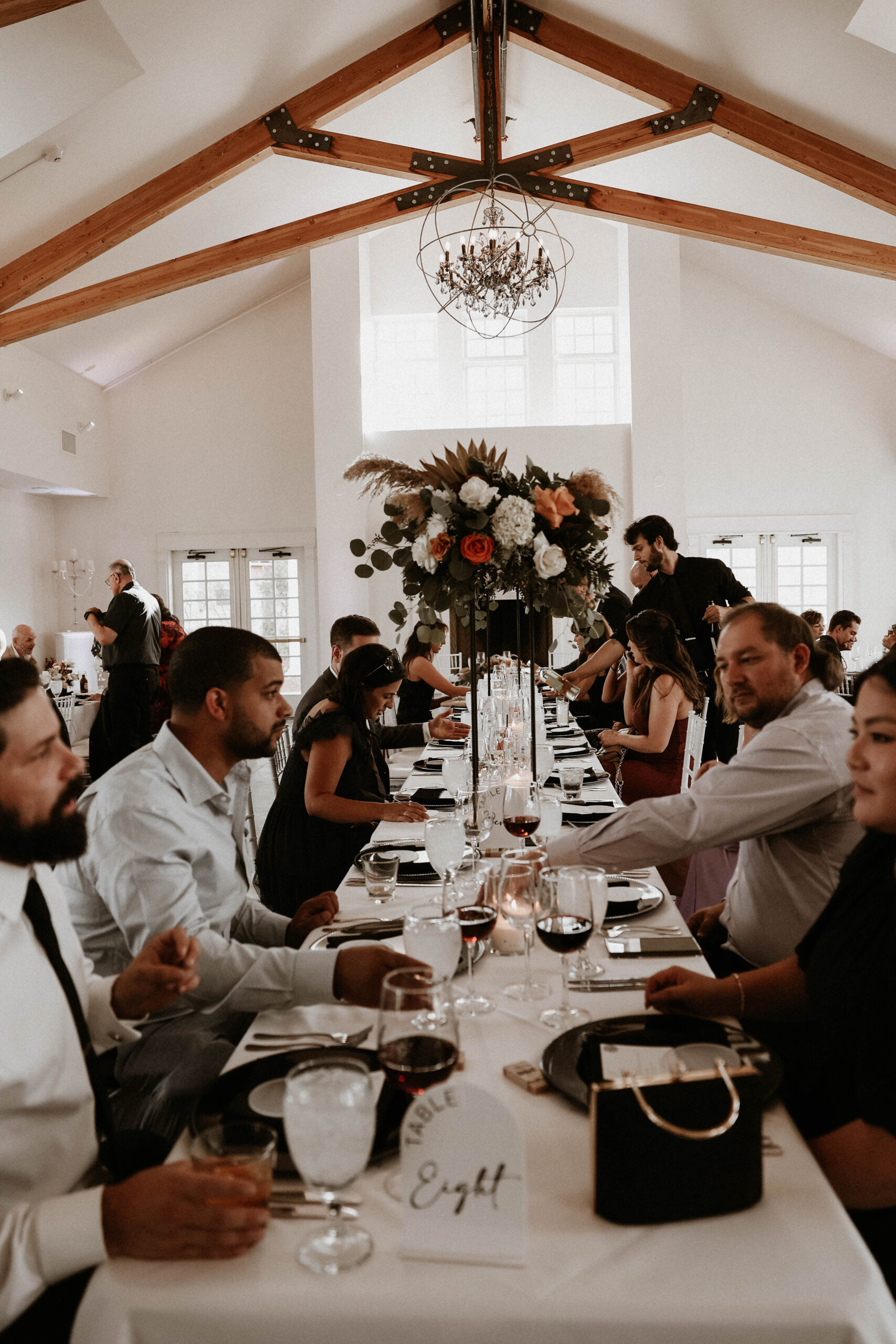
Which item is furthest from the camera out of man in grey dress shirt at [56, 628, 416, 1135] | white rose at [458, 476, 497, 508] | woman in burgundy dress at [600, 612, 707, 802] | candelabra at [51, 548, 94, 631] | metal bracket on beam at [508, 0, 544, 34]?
candelabra at [51, 548, 94, 631]

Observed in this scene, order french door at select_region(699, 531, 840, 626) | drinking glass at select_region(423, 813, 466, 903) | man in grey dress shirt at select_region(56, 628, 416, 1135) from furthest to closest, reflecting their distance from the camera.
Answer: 1. french door at select_region(699, 531, 840, 626)
2. drinking glass at select_region(423, 813, 466, 903)
3. man in grey dress shirt at select_region(56, 628, 416, 1135)

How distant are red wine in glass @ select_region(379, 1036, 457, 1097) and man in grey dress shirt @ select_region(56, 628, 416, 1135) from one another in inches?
16.5

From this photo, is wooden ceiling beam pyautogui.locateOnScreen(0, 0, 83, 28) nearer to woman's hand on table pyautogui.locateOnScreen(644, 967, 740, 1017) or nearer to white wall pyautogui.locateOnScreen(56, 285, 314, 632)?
woman's hand on table pyautogui.locateOnScreen(644, 967, 740, 1017)

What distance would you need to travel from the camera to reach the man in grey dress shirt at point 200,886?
158 centimetres

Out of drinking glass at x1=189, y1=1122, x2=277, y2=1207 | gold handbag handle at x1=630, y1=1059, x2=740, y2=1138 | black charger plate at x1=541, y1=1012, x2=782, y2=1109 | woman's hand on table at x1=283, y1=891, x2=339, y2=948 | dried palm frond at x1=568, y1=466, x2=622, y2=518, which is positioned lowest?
woman's hand on table at x1=283, y1=891, x2=339, y2=948

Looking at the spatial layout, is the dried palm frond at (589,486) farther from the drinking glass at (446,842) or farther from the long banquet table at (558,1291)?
the long banquet table at (558,1291)

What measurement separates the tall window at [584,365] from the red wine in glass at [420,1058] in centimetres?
1111

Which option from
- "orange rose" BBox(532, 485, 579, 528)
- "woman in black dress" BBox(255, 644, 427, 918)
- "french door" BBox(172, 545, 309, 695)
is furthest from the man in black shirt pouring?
"french door" BBox(172, 545, 309, 695)

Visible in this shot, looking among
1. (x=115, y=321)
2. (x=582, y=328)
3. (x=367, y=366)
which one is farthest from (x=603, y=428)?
(x=115, y=321)

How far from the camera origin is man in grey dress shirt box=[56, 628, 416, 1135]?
1576mm

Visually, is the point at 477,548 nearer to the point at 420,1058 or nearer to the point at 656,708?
the point at 656,708

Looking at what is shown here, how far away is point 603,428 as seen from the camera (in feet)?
35.0

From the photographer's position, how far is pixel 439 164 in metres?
7.50

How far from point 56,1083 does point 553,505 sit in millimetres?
2011
